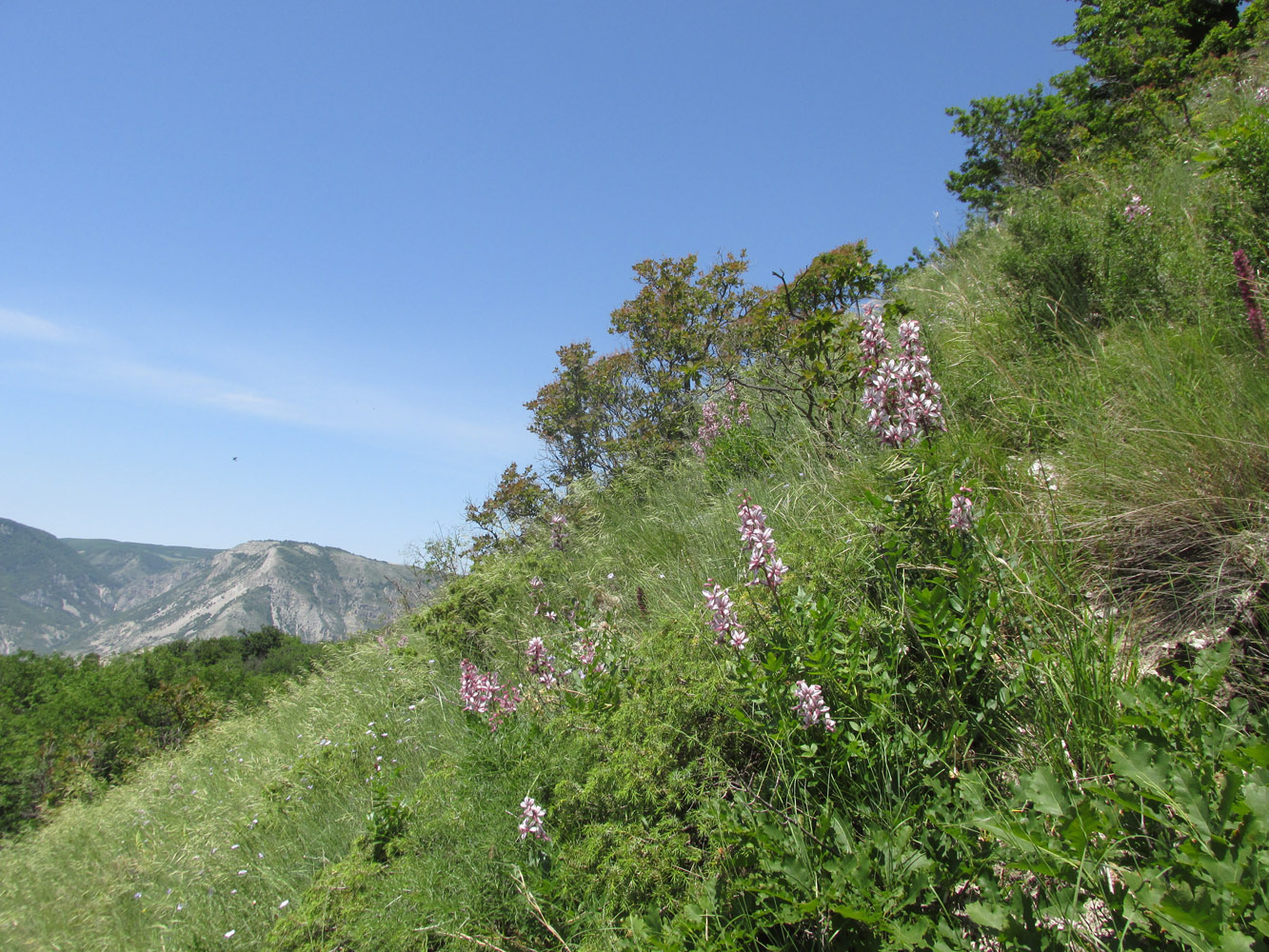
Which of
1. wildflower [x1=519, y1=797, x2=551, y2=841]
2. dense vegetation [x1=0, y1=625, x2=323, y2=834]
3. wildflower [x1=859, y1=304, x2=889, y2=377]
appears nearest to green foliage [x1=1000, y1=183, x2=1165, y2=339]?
wildflower [x1=859, y1=304, x2=889, y2=377]

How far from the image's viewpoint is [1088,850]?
1.40 meters

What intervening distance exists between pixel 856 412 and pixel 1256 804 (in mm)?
3618

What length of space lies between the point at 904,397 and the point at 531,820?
90.5 inches

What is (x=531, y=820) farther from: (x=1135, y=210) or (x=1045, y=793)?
(x=1135, y=210)

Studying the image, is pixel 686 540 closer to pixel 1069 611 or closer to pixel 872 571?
pixel 872 571

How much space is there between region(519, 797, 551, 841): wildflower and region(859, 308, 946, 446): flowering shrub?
2117 millimetres

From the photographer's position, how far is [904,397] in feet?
8.34

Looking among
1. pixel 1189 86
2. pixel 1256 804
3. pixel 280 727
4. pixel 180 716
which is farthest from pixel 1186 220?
pixel 180 716

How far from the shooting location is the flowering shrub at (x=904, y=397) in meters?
2.55

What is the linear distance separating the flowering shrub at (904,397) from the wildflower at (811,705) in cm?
118

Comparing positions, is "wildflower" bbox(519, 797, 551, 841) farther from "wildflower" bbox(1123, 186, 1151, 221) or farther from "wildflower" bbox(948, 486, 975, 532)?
"wildflower" bbox(1123, 186, 1151, 221)

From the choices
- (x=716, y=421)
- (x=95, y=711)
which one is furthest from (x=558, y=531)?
(x=95, y=711)

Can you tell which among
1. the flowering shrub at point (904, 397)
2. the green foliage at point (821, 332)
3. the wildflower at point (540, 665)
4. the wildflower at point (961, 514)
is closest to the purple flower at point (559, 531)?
the green foliage at point (821, 332)

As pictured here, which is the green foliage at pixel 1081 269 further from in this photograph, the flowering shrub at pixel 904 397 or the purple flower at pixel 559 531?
the purple flower at pixel 559 531
